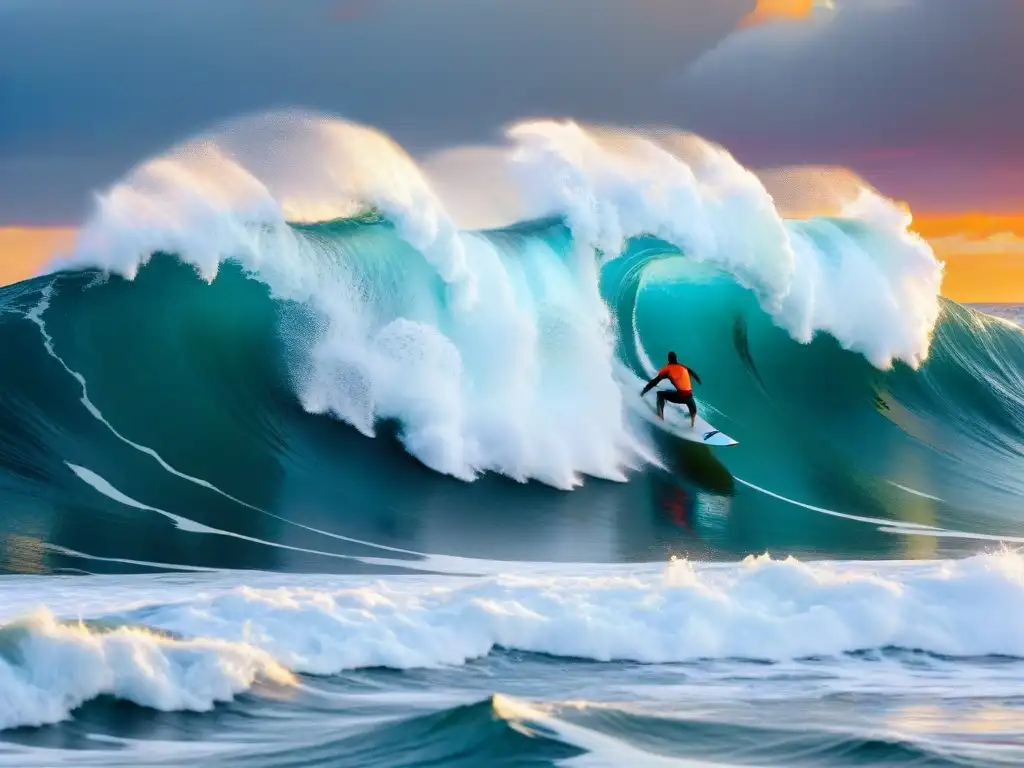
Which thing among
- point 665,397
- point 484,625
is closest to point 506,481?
point 665,397

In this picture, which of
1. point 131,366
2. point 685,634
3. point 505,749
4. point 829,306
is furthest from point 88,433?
point 829,306

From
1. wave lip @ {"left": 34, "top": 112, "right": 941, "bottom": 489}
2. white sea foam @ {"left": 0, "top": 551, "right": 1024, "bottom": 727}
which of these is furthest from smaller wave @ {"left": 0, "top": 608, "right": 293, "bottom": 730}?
wave lip @ {"left": 34, "top": 112, "right": 941, "bottom": 489}

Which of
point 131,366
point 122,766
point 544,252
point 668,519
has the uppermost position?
point 544,252

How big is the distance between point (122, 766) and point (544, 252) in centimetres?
945

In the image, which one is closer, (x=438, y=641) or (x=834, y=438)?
(x=438, y=641)

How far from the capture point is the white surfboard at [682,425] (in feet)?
39.8

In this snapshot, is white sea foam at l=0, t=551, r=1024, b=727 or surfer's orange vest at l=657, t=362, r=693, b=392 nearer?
white sea foam at l=0, t=551, r=1024, b=727

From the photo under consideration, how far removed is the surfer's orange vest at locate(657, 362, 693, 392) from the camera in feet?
38.7

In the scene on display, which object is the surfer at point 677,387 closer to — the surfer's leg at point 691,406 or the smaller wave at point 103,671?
the surfer's leg at point 691,406

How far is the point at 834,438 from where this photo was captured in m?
13.6

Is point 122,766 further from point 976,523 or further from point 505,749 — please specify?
point 976,523

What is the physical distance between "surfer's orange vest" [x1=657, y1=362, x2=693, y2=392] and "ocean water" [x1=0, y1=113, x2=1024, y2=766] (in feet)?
1.60

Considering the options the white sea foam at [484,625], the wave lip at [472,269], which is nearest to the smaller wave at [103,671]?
the white sea foam at [484,625]

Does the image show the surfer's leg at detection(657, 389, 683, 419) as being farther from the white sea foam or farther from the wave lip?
the white sea foam
